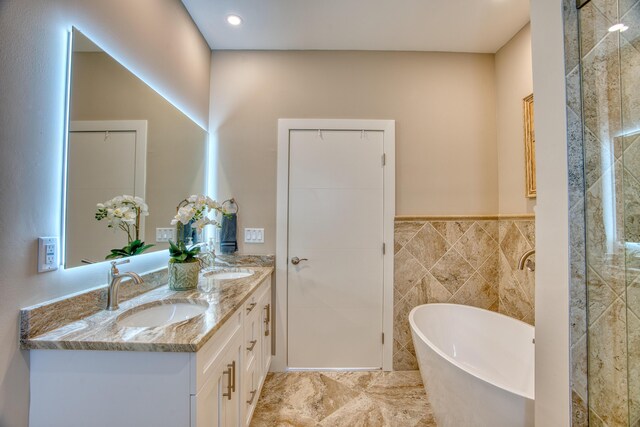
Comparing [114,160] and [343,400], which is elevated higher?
[114,160]

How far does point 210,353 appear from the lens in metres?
1.02

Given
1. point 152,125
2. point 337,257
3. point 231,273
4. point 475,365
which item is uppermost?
point 152,125

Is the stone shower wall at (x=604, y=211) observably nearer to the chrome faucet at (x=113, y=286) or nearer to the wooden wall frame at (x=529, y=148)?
the wooden wall frame at (x=529, y=148)

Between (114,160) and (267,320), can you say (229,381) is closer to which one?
(267,320)

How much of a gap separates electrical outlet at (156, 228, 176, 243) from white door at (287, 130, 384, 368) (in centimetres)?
88

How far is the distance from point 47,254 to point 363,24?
2.32 meters

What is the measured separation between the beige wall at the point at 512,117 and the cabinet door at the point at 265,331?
6.84ft

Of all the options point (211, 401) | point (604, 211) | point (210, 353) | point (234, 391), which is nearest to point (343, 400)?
point (234, 391)

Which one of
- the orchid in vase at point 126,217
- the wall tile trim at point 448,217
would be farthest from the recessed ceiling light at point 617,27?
the orchid in vase at point 126,217

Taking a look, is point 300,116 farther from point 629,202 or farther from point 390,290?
point 629,202

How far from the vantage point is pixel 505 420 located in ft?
3.91

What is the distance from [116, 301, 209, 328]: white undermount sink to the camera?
1216 mm

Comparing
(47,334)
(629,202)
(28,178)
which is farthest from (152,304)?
(629,202)

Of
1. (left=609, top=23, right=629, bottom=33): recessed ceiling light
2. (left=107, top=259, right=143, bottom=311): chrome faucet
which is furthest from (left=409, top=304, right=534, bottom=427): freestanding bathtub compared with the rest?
(left=107, top=259, right=143, bottom=311): chrome faucet
